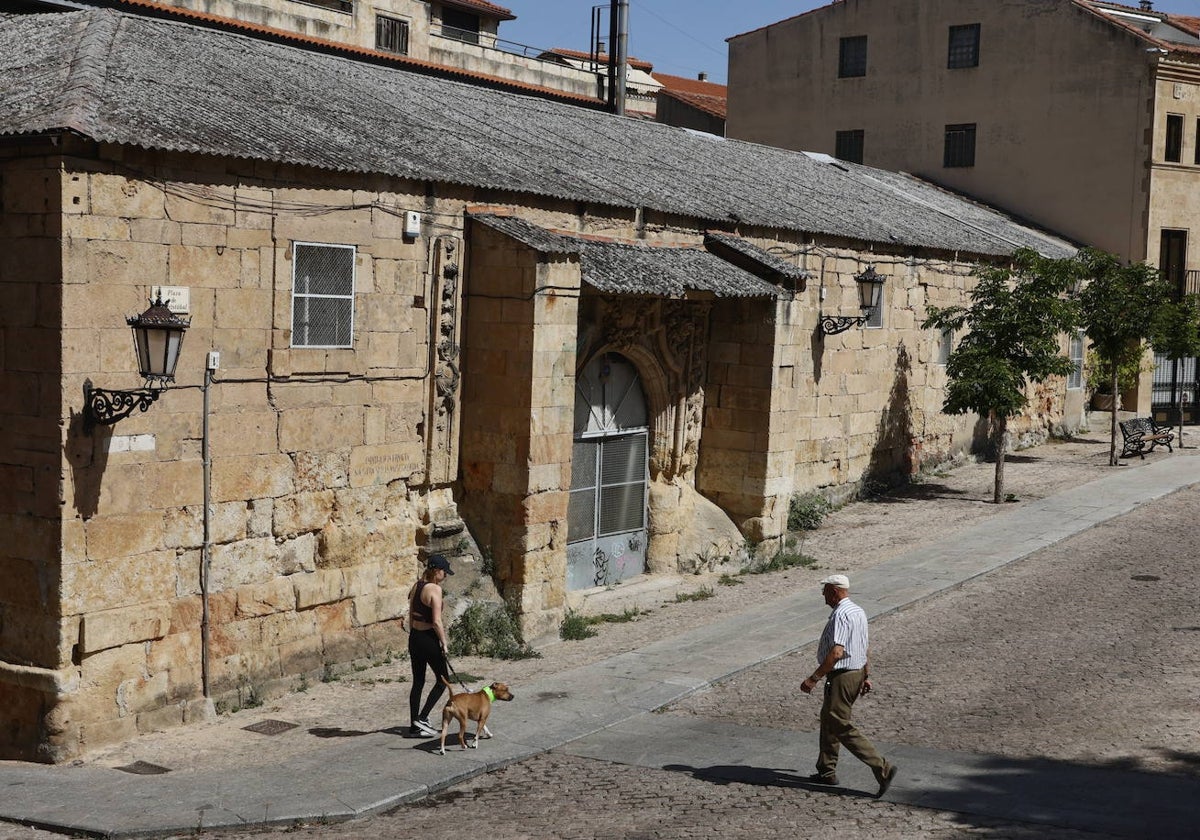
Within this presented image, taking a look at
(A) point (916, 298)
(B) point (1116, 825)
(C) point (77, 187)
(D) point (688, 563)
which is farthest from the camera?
(A) point (916, 298)

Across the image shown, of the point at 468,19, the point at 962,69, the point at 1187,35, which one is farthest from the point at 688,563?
the point at 468,19

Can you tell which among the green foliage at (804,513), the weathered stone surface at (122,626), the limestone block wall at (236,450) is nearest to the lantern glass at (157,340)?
the limestone block wall at (236,450)

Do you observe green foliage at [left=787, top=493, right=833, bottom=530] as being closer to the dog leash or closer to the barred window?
the dog leash

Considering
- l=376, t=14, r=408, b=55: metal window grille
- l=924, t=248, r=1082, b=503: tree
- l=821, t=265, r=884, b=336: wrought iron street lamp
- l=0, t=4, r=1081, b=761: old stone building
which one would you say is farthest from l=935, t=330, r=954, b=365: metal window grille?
l=376, t=14, r=408, b=55: metal window grille

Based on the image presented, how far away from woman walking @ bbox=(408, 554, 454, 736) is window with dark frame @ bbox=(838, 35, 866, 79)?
25.6 m

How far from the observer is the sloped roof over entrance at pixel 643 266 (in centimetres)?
1336

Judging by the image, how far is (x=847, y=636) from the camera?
9.16 meters

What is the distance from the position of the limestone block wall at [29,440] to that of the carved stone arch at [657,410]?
766cm

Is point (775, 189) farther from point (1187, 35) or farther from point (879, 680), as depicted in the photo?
point (1187, 35)

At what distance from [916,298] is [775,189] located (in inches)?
136

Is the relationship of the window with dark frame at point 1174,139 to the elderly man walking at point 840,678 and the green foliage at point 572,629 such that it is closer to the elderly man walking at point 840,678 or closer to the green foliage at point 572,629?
the green foliage at point 572,629

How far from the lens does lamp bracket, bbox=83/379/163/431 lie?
10.1 metres

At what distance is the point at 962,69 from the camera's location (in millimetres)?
31531

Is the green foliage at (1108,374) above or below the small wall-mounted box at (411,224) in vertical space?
below
